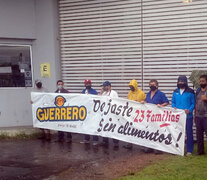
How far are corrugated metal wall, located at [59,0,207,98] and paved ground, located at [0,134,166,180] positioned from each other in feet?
7.82

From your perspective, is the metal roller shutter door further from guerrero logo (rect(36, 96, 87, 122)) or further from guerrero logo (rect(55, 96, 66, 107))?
guerrero logo (rect(55, 96, 66, 107))

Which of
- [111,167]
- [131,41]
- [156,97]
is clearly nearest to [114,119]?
[156,97]

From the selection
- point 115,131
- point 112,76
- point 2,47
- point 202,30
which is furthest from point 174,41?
point 2,47

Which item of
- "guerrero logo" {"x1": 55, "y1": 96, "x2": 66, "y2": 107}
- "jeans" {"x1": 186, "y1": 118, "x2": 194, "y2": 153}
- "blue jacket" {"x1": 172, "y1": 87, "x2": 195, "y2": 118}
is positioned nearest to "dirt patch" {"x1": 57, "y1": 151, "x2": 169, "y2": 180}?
"jeans" {"x1": 186, "y1": 118, "x2": 194, "y2": 153}

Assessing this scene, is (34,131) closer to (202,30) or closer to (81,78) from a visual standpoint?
(81,78)

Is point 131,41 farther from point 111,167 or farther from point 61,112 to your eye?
point 111,167

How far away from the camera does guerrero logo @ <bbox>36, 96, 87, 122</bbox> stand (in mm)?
9610

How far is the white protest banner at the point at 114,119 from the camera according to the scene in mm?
7891

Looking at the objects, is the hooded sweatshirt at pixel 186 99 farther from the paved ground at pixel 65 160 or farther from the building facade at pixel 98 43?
the building facade at pixel 98 43

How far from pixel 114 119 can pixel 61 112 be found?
1795 mm

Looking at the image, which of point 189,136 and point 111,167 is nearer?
point 111,167

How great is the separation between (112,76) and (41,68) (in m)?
2.47

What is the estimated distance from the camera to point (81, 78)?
11.5m

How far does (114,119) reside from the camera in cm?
887
